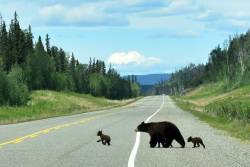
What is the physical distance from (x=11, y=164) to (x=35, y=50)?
118221mm

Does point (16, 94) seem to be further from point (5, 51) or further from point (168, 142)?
point (168, 142)

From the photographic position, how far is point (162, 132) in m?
17.2

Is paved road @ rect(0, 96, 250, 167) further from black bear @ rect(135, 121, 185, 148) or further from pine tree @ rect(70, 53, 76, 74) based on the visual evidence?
pine tree @ rect(70, 53, 76, 74)

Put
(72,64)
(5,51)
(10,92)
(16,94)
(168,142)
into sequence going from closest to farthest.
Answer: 1. (168,142)
2. (10,92)
3. (16,94)
4. (5,51)
5. (72,64)

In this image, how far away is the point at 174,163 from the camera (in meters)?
13.8

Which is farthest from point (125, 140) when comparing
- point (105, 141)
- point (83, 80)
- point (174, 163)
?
point (83, 80)

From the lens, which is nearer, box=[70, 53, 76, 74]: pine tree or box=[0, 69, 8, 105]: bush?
box=[0, 69, 8, 105]: bush

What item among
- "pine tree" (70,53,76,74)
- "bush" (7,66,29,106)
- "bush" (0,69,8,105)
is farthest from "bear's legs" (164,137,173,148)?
"pine tree" (70,53,76,74)

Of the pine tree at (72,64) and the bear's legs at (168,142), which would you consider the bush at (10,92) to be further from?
the pine tree at (72,64)

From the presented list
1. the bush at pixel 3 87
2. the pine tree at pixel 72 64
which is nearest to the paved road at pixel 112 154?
the bush at pixel 3 87

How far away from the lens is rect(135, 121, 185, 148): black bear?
675 inches

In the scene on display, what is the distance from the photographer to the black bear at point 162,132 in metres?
17.2

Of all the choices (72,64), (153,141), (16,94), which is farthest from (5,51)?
(153,141)

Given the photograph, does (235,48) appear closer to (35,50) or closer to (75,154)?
(35,50)
